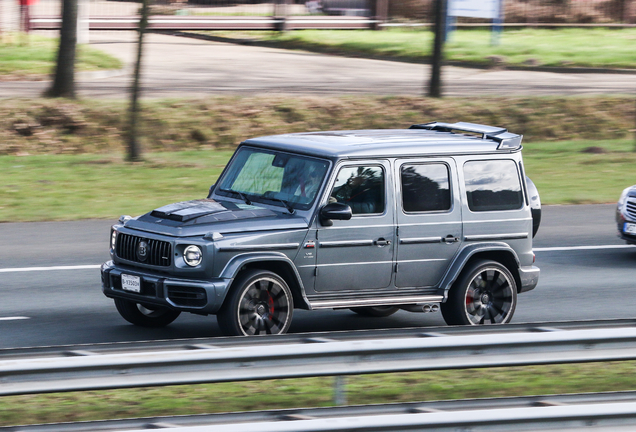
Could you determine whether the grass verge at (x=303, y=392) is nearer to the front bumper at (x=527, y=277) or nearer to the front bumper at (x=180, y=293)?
the front bumper at (x=180, y=293)

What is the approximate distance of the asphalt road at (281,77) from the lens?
91.0 ft

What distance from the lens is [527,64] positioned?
3659cm

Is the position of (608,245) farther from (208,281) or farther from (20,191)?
(20,191)

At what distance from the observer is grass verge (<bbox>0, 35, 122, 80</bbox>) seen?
28469 mm

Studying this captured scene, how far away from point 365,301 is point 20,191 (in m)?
10.0

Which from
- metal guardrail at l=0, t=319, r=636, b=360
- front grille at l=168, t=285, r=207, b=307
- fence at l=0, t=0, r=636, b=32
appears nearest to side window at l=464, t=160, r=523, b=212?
metal guardrail at l=0, t=319, r=636, b=360

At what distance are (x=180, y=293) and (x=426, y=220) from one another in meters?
2.29

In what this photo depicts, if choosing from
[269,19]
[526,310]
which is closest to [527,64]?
[269,19]

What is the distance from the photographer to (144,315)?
9406 mm

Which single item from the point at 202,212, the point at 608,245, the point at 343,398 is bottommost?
the point at 608,245

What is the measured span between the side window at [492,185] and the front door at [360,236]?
0.85 m

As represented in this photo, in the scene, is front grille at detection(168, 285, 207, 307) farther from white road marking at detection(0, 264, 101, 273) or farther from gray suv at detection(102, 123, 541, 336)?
white road marking at detection(0, 264, 101, 273)

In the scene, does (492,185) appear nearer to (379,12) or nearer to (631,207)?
(631,207)

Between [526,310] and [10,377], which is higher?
[10,377]
